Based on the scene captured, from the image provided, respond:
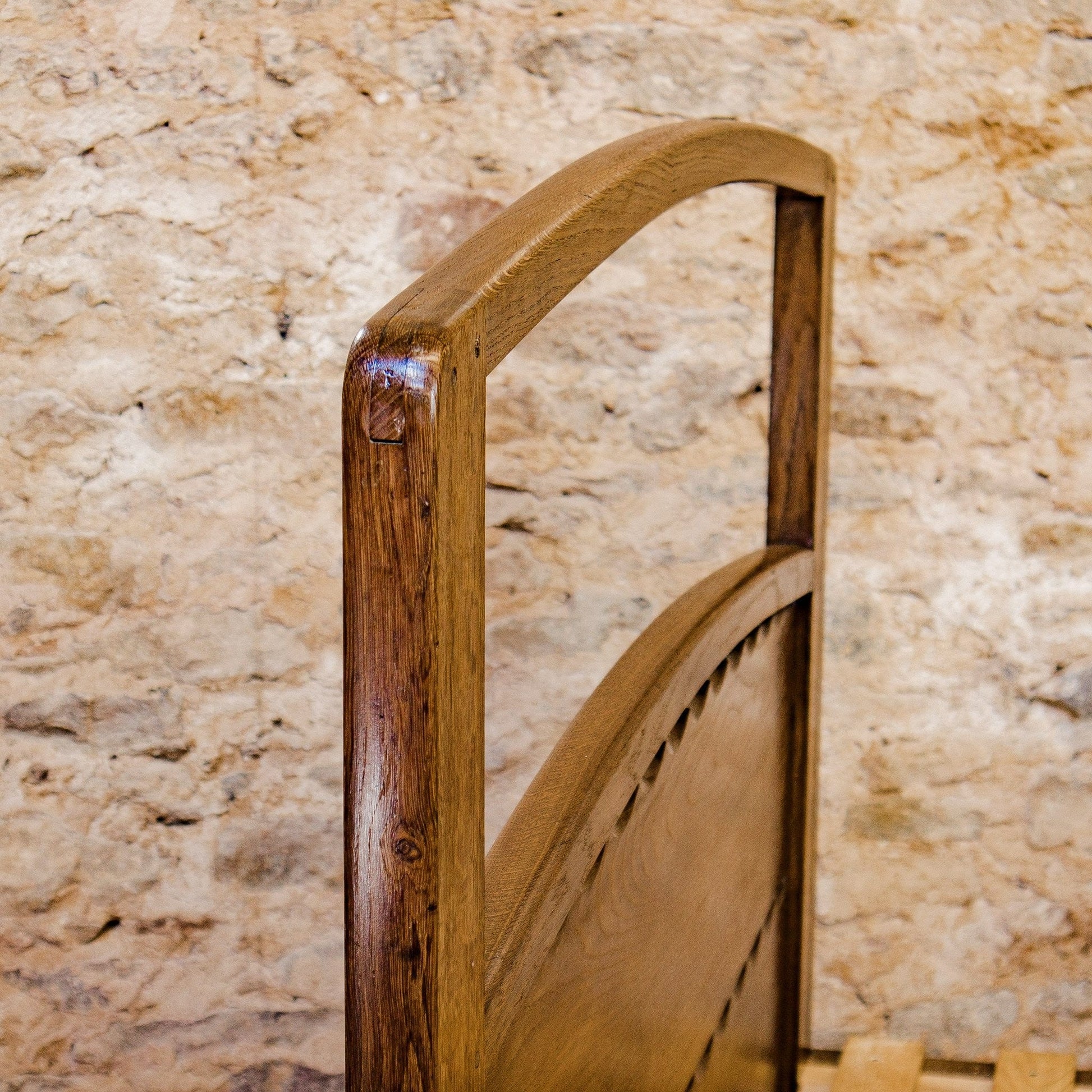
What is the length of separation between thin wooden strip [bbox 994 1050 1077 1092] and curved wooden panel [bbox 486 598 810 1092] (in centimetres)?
52

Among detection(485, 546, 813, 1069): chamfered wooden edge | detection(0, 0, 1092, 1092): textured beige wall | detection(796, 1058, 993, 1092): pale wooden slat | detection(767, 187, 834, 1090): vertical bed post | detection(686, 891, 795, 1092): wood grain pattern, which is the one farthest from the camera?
detection(0, 0, 1092, 1092): textured beige wall

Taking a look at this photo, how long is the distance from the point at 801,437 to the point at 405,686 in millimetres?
1023

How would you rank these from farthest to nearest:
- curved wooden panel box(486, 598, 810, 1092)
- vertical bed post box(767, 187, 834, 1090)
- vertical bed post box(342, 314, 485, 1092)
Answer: vertical bed post box(767, 187, 834, 1090)
curved wooden panel box(486, 598, 810, 1092)
vertical bed post box(342, 314, 485, 1092)

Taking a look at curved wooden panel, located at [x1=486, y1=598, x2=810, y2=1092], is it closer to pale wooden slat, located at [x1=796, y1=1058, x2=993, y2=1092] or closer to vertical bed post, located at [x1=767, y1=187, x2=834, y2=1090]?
vertical bed post, located at [x1=767, y1=187, x2=834, y2=1090]

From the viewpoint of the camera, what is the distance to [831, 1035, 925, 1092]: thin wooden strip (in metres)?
1.64

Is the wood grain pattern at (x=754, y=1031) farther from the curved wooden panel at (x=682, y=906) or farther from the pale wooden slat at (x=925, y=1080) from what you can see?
the pale wooden slat at (x=925, y=1080)

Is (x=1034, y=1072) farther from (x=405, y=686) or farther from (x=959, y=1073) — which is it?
(x=405, y=686)

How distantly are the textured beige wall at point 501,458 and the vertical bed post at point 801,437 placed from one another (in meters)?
0.44

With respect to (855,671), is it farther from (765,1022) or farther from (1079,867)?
(765,1022)

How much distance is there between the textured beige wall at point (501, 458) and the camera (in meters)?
1.79

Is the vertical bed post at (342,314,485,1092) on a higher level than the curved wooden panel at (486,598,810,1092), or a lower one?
higher

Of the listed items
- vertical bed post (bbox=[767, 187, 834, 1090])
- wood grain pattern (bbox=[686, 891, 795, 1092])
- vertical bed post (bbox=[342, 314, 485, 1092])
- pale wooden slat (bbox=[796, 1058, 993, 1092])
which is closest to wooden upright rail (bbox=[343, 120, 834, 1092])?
vertical bed post (bbox=[342, 314, 485, 1092])

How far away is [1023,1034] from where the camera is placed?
6.18ft

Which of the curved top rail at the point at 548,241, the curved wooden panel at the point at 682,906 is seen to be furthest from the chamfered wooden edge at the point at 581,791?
the curved top rail at the point at 548,241
